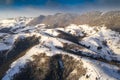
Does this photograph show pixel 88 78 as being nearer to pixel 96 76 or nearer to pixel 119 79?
pixel 96 76

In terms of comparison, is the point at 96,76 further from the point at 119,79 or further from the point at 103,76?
the point at 119,79

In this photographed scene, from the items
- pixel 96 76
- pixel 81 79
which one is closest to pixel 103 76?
pixel 96 76

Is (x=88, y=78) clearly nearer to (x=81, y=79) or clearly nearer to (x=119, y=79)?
(x=81, y=79)

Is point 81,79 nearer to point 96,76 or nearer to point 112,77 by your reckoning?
point 96,76

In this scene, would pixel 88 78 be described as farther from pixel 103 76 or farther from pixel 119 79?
pixel 119 79

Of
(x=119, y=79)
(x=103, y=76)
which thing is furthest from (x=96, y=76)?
(x=119, y=79)

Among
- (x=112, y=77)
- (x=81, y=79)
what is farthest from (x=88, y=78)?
(x=112, y=77)

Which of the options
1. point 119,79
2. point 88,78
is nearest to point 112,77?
point 119,79
